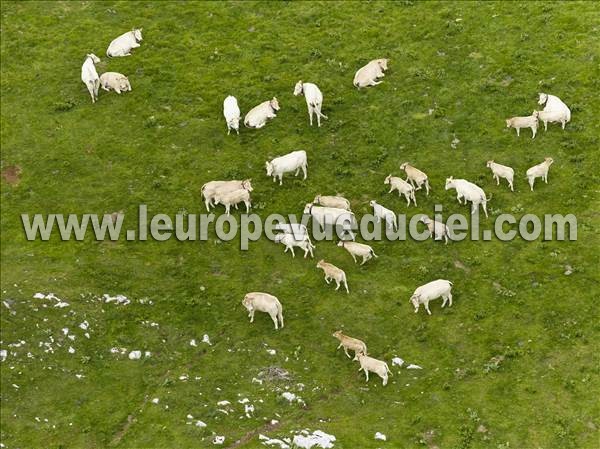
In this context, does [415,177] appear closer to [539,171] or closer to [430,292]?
[539,171]

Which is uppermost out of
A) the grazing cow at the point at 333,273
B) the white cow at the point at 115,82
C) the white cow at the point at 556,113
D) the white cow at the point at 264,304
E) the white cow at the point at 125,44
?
the white cow at the point at 125,44

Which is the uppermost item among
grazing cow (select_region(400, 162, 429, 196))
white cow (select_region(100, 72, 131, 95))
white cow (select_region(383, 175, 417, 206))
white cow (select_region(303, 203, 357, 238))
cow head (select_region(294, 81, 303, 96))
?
white cow (select_region(100, 72, 131, 95))

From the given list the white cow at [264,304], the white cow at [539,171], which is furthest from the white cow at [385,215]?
the white cow at [264,304]

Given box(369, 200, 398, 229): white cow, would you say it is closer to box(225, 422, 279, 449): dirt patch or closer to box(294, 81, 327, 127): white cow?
box(294, 81, 327, 127): white cow

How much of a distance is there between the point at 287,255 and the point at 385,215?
16.6ft

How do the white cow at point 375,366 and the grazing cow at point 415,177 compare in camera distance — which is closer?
the white cow at point 375,366

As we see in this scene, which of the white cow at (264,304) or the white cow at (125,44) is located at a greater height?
the white cow at (125,44)

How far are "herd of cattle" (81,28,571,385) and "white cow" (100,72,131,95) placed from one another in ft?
3.58

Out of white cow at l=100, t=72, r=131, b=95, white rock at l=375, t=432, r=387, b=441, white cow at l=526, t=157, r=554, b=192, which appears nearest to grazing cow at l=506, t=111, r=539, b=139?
white cow at l=526, t=157, r=554, b=192

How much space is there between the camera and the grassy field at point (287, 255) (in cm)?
2783

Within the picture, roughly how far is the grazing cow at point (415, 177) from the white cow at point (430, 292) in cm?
708

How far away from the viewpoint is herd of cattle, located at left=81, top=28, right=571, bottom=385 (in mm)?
→ 31062

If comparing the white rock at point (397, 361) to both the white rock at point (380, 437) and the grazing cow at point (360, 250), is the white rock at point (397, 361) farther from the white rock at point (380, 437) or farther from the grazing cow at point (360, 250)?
the grazing cow at point (360, 250)

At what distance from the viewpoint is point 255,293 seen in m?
31.7
